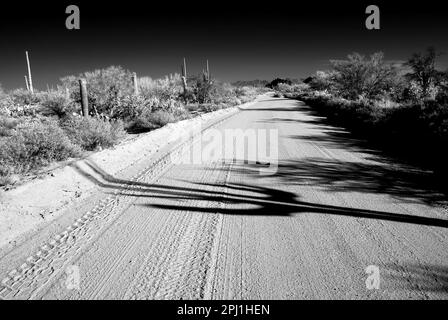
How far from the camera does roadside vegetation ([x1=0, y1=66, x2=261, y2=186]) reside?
645 centimetres

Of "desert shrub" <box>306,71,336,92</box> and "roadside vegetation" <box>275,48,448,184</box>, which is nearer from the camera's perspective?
"roadside vegetation" <box>275,48,448,184</box>

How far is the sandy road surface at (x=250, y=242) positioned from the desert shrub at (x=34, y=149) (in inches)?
79.2

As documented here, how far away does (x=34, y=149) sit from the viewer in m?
6.50

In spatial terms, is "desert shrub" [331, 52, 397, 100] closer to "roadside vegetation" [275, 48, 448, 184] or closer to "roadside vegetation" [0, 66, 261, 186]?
"roadside vegetation" [275, 48, 448, 184]

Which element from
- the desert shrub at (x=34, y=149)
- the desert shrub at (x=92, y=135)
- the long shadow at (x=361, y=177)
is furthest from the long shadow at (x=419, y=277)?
the desert shrub at (x=92, y=135)

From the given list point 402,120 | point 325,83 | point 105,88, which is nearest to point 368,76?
point 402,120

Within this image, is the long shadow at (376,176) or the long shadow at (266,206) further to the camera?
the long shadow at (376,176)

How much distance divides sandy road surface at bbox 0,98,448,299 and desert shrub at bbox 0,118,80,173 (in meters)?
2.01

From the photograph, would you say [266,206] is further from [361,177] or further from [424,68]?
[424,68]

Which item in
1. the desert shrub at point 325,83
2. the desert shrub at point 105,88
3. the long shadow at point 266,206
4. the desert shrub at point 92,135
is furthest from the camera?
the desert shrub at point 325,83

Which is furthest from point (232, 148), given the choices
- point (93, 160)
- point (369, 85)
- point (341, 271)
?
point (369, 85)

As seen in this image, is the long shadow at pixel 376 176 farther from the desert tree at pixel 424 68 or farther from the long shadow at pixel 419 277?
the desert tree at pixel 424 68

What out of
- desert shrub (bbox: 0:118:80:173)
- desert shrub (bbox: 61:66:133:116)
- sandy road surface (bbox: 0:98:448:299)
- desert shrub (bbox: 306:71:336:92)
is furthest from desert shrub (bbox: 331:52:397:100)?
desert shrub (bbox: 0:118:80:173)

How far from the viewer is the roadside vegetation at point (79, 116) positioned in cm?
645
